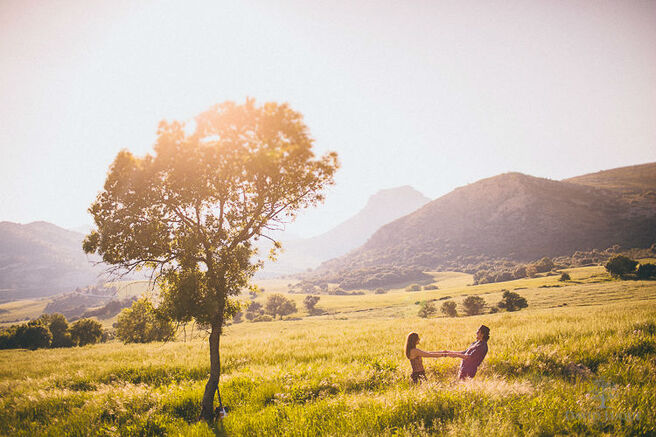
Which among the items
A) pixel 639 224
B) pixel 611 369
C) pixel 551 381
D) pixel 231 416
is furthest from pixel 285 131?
pixel 639 224

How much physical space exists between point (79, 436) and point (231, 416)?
3843 mm

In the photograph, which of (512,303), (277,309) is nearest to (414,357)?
Result: (512,303)

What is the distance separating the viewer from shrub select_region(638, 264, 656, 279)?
5500cm

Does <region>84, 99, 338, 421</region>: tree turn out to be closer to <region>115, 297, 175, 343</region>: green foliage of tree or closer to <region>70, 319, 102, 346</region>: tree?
<region>115, 297, 175, 343</region>: green foliage of tree

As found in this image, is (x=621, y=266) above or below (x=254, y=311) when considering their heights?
above

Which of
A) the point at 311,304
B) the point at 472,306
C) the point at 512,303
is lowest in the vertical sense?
the point at 311,304

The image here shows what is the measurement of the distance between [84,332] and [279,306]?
53.5 m

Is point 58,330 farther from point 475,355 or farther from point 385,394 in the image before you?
point 475,355

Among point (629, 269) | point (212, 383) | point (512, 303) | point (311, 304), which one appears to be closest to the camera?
point (212, 383)

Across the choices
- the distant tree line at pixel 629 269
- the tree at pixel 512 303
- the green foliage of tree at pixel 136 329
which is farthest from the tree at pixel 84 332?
the distant tree line at pixel 629 269

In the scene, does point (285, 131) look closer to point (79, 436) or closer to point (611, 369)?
point (79, 436)

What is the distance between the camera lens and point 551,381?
6.65 meters

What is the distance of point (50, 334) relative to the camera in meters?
48.0

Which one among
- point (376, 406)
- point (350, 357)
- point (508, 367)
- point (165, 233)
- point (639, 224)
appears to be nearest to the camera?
point (376, 406)
